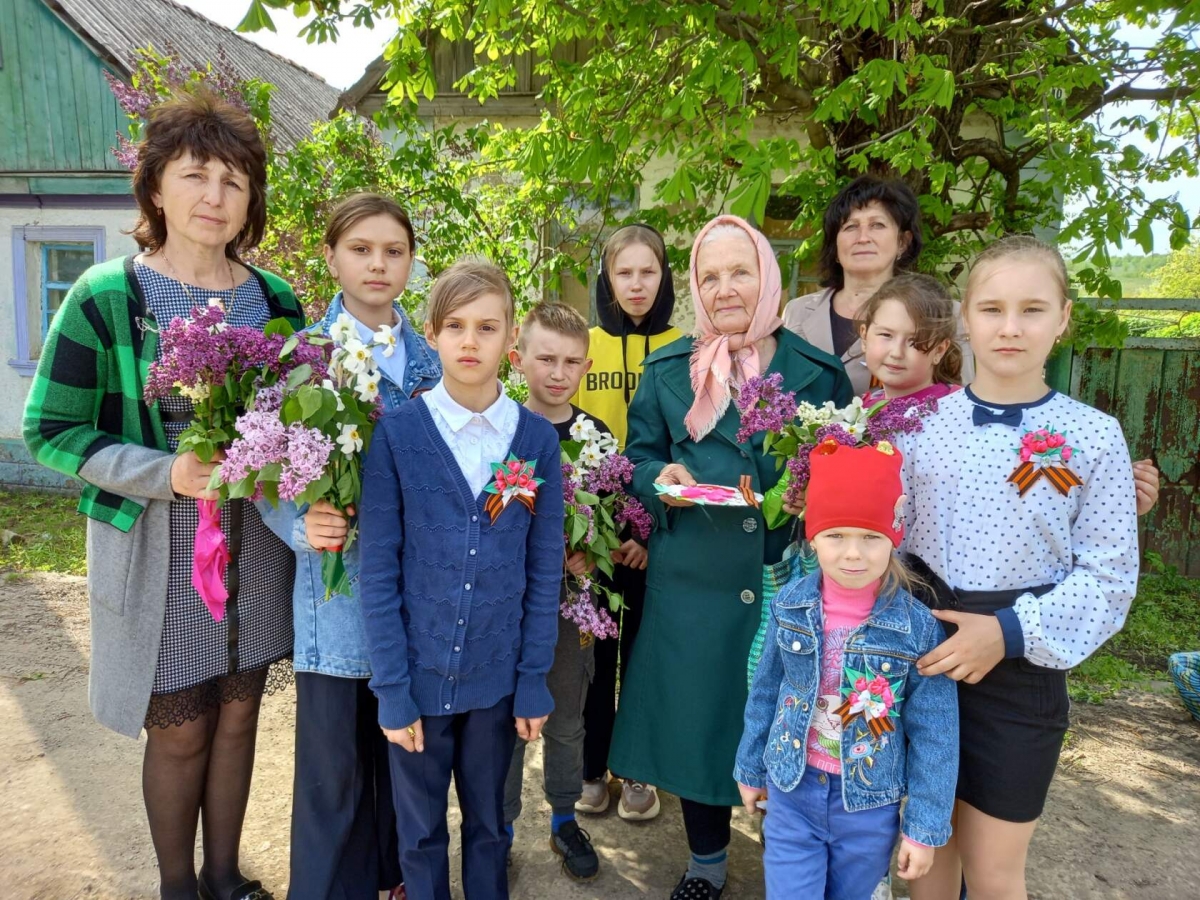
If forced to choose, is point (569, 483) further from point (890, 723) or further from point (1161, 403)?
point (1161, 403)

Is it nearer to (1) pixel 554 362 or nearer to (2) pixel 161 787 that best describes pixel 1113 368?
(1) pixel 554 362

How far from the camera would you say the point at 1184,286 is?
14.9m

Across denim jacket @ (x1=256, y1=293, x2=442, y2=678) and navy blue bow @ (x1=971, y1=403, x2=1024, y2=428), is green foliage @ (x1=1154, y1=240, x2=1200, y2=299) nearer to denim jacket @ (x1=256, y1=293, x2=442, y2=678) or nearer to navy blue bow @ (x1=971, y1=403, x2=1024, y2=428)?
navy blue bow @ (x1=971, y1=403, x2=1024, y2=428)

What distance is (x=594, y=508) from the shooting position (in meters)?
2.60

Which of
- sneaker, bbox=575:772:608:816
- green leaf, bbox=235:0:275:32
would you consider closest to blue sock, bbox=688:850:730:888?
sneaker, bbox=575:772:608:816

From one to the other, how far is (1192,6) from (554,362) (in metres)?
2.59

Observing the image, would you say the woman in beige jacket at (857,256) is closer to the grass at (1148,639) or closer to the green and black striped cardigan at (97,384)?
the green and black striped cardigan at (97,384)

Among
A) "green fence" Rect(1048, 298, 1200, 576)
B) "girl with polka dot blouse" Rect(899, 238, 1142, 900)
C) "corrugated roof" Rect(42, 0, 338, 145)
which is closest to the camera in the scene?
"girl with polka dot blouse" Rect(899, 238, 1142, 900)

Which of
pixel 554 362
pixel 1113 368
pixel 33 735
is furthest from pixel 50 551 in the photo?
pixel 1113 368

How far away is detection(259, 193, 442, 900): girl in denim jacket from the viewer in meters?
2.19

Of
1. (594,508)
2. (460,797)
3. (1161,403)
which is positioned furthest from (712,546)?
(1161,403)

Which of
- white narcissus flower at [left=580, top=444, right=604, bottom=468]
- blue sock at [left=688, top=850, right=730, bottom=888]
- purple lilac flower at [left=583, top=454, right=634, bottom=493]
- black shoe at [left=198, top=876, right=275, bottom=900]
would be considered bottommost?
black shoe at [left=198, top=876, right=275, bottom=900]

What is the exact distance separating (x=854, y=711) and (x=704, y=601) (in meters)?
0.68

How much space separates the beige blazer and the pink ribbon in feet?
6.56
